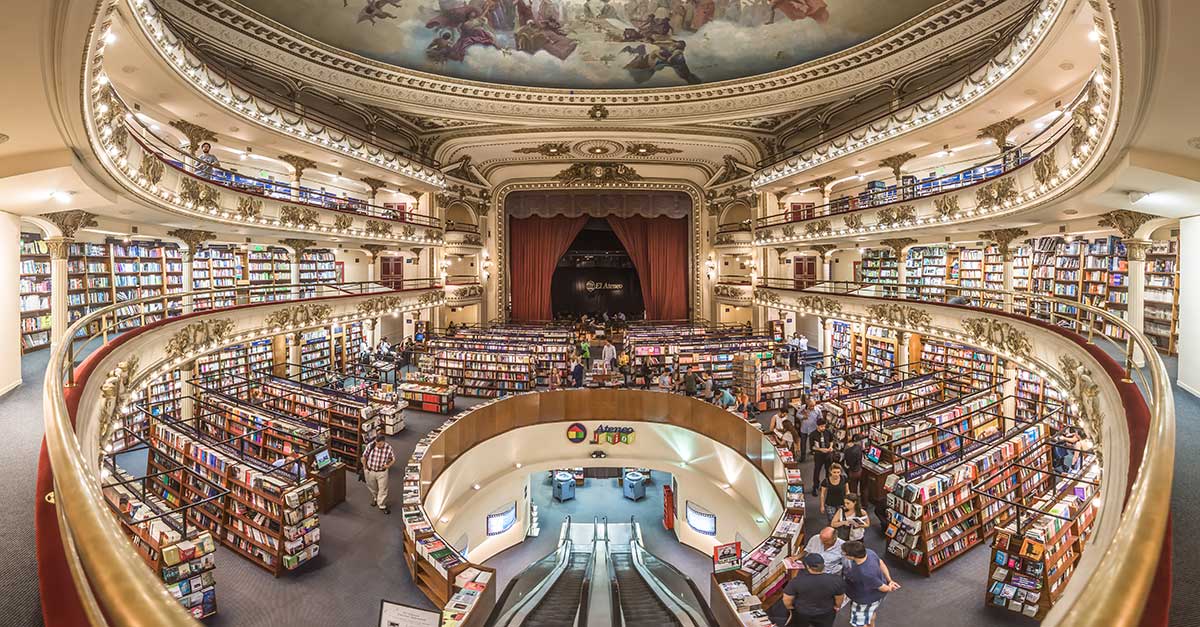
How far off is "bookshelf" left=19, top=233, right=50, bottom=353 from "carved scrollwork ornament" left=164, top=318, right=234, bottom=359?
10.3 feet

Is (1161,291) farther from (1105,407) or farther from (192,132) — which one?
(192,132)

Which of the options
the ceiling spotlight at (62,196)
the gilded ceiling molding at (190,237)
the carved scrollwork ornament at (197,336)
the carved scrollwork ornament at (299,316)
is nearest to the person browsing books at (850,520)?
the carved scrollwork ornament at (197,336)

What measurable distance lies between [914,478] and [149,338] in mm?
9625

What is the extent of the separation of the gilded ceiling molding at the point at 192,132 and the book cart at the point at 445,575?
9.12 metres

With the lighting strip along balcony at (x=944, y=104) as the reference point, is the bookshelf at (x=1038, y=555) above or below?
below

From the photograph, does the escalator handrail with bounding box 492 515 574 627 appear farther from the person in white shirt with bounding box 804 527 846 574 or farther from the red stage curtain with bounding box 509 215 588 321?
the red stage curtain with bounding box 509 215 588 321

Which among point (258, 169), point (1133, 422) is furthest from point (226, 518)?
point (258, 169)

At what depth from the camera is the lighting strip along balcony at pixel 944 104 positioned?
682 centimetres

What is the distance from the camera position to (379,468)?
6.92m

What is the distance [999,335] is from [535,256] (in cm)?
1719

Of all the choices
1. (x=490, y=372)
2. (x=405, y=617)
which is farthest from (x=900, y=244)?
(x=405, y=617)

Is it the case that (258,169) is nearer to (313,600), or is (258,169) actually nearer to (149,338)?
(149,338)

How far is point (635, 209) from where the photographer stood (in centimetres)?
2044

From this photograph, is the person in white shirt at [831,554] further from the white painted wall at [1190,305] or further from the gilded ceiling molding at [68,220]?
the gilded ceiling molding at [68,220]
